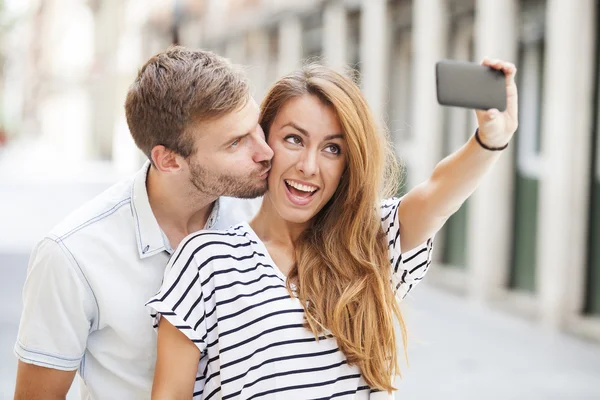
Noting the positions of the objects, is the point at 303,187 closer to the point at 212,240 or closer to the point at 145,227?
the point at 212,240

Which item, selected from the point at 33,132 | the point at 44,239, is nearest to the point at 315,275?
the point at 44,239

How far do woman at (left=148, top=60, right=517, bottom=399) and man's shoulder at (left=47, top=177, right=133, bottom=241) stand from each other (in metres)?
0.29

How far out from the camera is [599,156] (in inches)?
298

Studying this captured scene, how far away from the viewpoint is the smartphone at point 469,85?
202 centimetres

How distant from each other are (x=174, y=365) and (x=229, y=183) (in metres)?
0.55

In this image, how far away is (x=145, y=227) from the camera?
2668 millimetres

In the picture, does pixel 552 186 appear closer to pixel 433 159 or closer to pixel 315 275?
pixel 433 159

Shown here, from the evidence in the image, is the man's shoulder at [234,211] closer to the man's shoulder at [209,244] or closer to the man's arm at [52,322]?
the man's shoulder at [209,244]

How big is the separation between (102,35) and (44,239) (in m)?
44.3

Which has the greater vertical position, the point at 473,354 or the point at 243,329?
the point at 243,329

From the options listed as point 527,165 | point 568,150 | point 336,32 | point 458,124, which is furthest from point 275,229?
point 336,32

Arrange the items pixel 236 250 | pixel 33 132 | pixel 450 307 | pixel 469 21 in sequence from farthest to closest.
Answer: pixel 33 132
pixel 469 21
pixel 450 307
pixel 236 250

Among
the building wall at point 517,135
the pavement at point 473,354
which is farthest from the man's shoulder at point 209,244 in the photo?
the building wall at point 517,135

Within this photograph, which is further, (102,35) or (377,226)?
(102,35)
